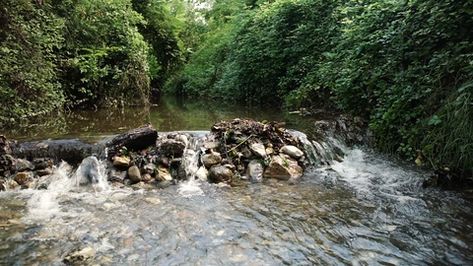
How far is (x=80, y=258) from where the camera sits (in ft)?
10.8

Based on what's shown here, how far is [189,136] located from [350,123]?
3096 mm

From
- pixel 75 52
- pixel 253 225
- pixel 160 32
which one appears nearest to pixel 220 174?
pixel 253 225

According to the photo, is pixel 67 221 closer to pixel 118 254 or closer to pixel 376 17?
pixel 118 254

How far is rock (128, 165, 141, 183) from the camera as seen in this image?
227 inches

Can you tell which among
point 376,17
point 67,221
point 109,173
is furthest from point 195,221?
point 376,17

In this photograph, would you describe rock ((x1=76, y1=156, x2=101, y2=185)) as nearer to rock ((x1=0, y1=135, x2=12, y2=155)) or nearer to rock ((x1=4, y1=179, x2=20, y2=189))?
rock ((x1=4, y1=179, x2=20, y2=189))

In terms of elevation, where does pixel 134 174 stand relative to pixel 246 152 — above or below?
below

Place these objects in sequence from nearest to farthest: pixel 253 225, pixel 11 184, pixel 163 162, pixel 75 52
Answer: pixel 253 225, pixel 11 184, pixel 163 162, pixel 75 52

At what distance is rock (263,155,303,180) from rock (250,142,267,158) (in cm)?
18

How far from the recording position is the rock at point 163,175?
230 inches

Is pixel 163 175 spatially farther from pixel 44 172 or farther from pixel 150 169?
pixel 44 172

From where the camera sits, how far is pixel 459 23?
570 centimetres

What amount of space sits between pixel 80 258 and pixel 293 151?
3964 millimetres

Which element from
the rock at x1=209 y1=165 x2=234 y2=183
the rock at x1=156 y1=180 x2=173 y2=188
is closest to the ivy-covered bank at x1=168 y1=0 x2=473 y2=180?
the rock at x1=209 y1=165 x2=234 y2=183
